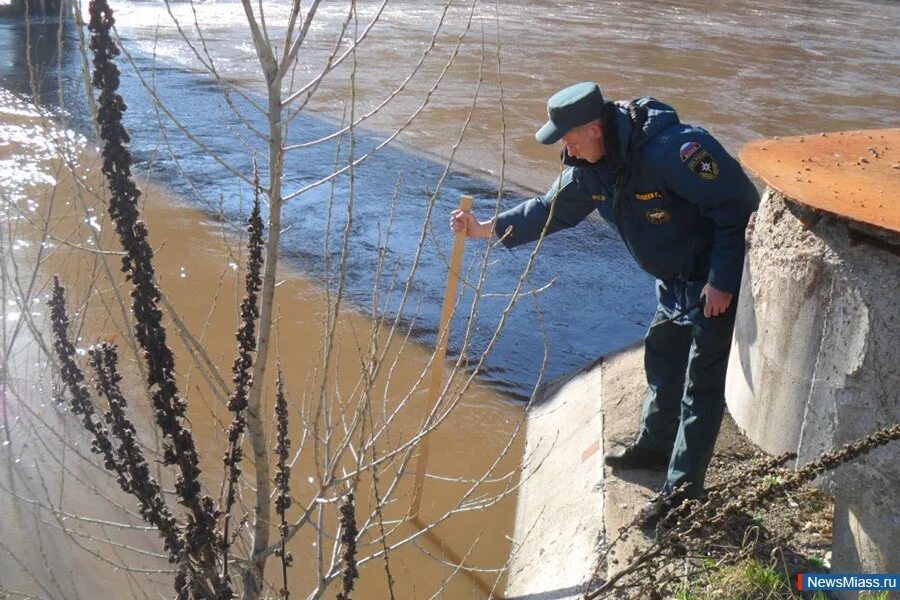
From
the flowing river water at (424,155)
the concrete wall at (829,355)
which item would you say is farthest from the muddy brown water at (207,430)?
the concrete wall at (829,355)

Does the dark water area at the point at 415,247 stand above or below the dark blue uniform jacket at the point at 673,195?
below

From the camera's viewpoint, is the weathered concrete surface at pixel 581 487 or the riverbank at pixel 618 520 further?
the weathered concrete surface at pixel 581 487

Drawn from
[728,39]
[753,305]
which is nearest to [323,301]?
[753,305]

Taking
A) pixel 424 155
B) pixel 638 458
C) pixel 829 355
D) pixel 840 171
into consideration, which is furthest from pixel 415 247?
pixel 829 355

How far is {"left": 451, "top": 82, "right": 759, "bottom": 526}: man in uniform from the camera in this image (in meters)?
3.42

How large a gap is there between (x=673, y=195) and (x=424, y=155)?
6.81 m

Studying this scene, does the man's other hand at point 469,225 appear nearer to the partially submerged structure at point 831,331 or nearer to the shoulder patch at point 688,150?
the shoulder patch at point 688,150

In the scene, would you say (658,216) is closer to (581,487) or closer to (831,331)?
(831,331)

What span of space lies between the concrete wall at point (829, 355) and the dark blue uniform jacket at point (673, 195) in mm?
311

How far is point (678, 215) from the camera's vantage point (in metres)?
3.60

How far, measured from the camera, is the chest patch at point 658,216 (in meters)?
3.59

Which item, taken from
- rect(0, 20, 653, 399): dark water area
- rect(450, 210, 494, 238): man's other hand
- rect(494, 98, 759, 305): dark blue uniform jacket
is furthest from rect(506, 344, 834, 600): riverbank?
rect(450, 210, 494, 238): man's other hand

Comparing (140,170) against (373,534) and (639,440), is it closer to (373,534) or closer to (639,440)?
(373,534)

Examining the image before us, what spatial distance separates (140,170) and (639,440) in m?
6.34
